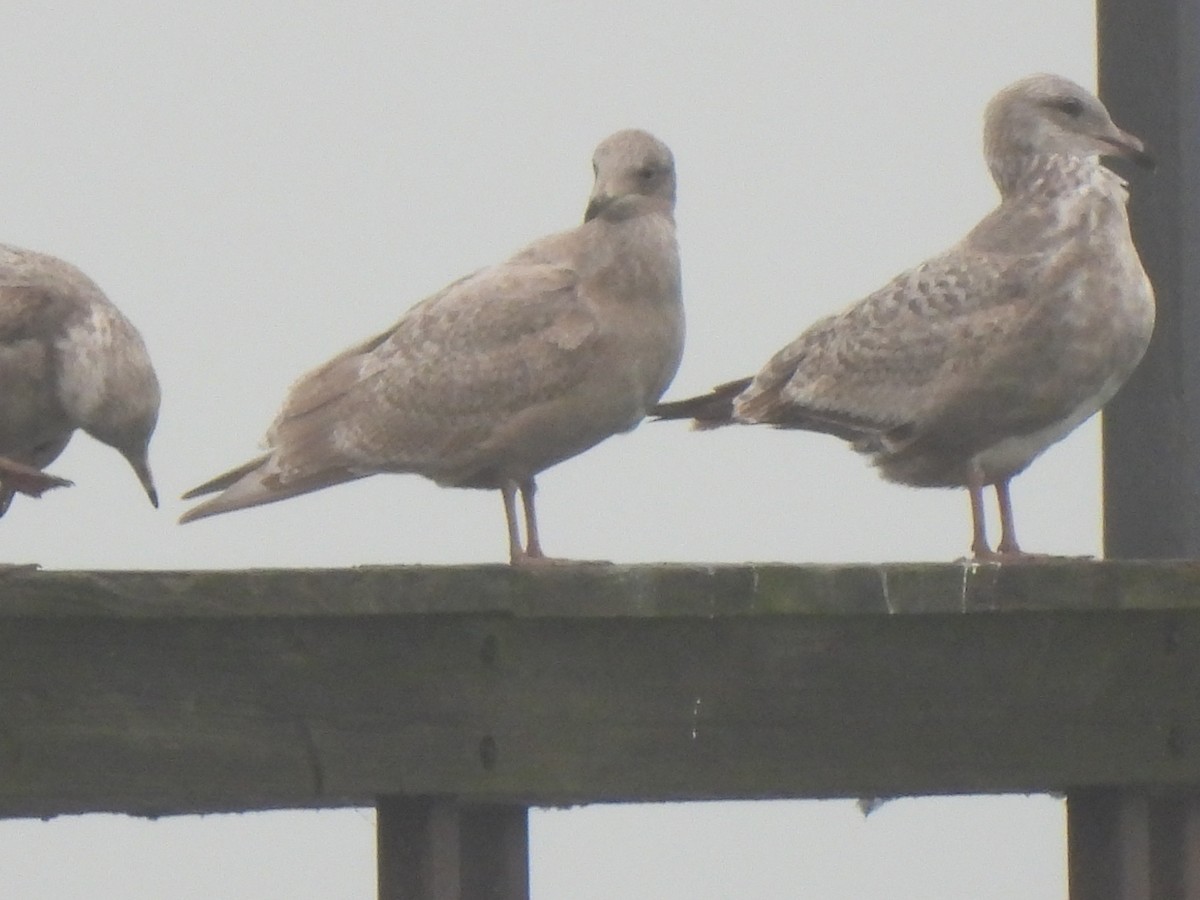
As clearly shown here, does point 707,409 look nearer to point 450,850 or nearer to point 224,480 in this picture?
point 224,480

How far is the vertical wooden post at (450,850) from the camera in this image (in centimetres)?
388

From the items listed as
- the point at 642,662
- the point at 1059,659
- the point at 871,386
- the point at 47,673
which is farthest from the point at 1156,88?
the point at 47,673

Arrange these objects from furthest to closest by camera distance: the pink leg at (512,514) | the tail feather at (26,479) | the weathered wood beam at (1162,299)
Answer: the pink leg at (512,514) → the tail feather at (26,479) → the weathered wood beam at (1162,299)

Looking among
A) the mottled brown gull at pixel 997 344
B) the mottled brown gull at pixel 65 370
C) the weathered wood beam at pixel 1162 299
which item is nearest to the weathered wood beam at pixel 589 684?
the weathered wood beam at pixel 1162 299

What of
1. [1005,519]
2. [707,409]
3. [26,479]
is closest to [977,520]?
[1005,519]

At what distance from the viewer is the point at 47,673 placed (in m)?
3.77

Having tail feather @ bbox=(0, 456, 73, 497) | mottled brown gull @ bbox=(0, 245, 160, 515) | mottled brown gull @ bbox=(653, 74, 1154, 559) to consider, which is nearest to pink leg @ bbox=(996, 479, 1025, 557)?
mottled brown gull @ bbox=(653, 74, 1154, 559)

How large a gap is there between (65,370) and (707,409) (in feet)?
6.15

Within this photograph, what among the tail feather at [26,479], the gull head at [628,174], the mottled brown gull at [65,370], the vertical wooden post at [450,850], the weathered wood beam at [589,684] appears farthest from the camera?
the mottled brown gull at [65,370]

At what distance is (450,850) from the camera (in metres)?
3.91

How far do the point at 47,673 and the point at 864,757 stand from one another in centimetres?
127

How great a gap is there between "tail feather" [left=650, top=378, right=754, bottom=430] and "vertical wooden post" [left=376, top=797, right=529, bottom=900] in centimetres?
244

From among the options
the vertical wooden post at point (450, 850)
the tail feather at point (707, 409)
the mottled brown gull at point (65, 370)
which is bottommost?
the vertical wooden post at point (450, 850)

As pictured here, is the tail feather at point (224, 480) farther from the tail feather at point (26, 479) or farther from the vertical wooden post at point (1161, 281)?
the vertical wooden post at point (1161, 281)
